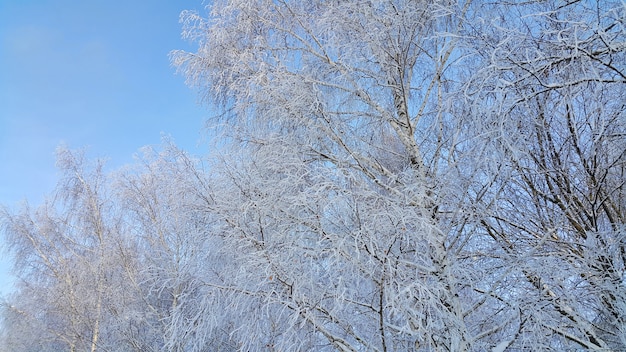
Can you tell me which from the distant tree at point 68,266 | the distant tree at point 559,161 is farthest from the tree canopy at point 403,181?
the distant tree at point 68,266

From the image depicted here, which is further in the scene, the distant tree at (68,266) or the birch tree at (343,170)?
the distant tree at (68,266)

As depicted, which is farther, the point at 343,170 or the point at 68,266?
the point at 68,266

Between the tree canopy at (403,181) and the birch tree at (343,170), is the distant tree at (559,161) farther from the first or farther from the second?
the birch tree at (343,170)

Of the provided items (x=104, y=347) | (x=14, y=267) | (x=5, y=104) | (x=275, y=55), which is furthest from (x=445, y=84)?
(x=5, y=104)

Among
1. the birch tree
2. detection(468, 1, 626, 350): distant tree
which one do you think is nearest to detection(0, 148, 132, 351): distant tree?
the birch tree

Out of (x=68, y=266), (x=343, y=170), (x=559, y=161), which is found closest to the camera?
(x=343, y=170)

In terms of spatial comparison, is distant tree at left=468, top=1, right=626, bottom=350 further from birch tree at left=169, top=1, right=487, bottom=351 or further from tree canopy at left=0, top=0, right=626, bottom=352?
birch tree at left=169, top=1, right=487, bottom=351

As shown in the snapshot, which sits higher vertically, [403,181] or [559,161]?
[559,161]

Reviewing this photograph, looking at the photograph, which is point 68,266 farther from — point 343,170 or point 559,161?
point 559,161

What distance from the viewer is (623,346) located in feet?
8.62

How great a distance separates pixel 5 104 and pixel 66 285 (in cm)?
1406

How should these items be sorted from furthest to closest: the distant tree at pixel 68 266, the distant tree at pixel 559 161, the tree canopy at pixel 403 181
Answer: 1. the distant tree at pixel 68 266
2. the tree canopy at pixel 403 181
3. the distant tree at pixel 559 161

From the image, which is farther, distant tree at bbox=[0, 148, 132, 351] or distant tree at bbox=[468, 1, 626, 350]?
distant tree at bbox=[0, 148, 132, 351]

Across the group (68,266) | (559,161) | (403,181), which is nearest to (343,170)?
(403,181)
